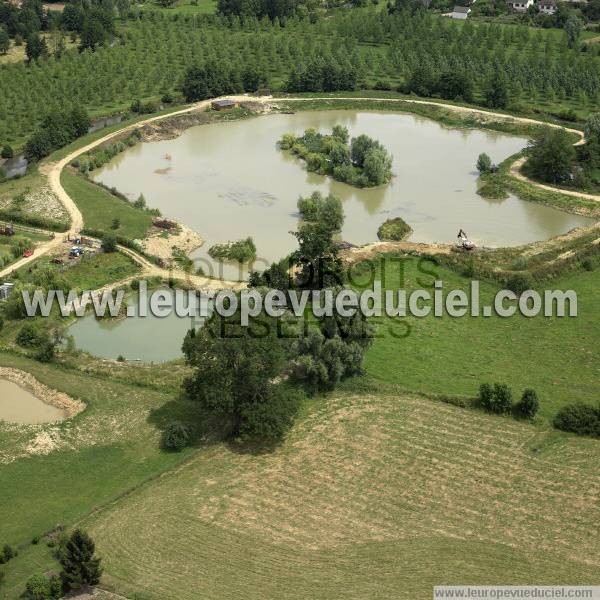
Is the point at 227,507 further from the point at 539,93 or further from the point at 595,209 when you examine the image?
the point at 539,93

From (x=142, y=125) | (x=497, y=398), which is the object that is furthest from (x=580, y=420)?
(x=142, y=125)

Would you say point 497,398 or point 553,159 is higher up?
point 553,159

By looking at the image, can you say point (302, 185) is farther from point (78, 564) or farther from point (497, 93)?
point (78, 564)

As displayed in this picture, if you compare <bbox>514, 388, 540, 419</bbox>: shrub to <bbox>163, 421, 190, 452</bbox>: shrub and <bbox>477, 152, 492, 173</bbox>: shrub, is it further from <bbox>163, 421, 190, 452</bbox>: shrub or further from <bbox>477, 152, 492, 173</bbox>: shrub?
<bbox>477, 152, 492, 173</bbox>: shrub

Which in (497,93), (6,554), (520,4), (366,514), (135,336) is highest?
(520,4)

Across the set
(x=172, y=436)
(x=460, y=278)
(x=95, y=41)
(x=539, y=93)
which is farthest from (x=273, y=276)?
(x=95, y=41)

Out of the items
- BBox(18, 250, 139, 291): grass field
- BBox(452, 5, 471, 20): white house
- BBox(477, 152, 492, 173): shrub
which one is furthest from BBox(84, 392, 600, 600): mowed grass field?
BBox(452, 5, 471, 20): white house

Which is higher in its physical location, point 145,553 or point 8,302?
point 8,302
